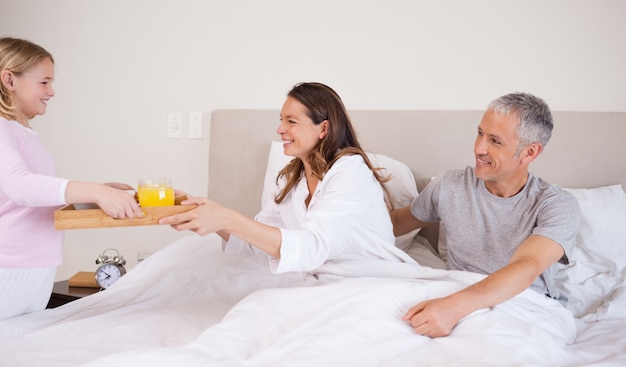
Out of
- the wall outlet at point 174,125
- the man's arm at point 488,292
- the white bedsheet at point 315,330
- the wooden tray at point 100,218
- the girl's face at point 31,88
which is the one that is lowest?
the white bedsheet at point 315,330

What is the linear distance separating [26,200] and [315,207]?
737 mm

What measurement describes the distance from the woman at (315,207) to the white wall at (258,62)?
675 millimetres

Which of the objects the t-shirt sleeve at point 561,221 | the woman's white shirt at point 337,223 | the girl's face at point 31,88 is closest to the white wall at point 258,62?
the t-shirt sleeve at point 561,221

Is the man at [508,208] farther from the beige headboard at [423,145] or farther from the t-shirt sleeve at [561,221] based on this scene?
the beige headboard at [423,145]

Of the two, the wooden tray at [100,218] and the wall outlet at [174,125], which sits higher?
the wall outlet at [174,125]

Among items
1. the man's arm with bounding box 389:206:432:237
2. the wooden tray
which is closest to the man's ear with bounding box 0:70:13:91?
the wooden tray

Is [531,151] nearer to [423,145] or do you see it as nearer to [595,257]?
[595,257]

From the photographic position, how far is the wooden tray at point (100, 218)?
141 cm

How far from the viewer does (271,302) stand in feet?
4.69

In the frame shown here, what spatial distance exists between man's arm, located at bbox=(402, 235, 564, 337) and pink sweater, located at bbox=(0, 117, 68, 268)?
3.04 ft

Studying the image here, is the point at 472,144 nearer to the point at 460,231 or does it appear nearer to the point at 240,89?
the point at 460,231

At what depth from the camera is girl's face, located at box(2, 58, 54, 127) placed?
5.50 ft

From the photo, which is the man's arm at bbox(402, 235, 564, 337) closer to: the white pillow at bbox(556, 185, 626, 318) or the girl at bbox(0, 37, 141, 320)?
the white pillow at bbox(556, 185, 626, 318)


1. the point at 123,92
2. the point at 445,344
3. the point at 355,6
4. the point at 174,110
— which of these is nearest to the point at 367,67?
the point at 355,6
